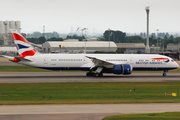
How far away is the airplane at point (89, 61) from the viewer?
43.0m

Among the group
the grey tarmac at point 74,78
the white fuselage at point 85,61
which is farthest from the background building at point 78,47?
the grey tarmac at point 74,78

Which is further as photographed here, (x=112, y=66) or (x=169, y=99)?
(x=112, y=66)

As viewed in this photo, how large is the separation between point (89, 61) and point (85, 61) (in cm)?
64

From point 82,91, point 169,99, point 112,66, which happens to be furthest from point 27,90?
point 112,66

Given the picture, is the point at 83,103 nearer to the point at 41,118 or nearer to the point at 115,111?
the point at 115,111

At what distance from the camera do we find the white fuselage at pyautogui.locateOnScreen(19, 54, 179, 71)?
43656 mm

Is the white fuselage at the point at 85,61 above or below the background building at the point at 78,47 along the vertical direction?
below

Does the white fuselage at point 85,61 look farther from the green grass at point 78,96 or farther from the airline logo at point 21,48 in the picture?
the green grass at point 78,96

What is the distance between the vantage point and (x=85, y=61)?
44.4 meters

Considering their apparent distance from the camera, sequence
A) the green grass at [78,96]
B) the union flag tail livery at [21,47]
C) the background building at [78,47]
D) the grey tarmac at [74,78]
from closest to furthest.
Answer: the green grass at [78,96] → the grey tarmac at [74,78] → the union flag tail livery at [21,47] → the background building at [78,47]

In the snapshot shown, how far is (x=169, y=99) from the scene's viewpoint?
24438 mm

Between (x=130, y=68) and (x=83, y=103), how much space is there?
20928 mm

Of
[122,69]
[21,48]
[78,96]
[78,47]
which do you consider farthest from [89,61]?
[78,47]

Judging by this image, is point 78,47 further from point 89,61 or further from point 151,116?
point 151,116
